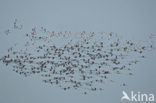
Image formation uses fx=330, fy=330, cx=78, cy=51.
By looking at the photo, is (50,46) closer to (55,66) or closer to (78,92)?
(55,66)

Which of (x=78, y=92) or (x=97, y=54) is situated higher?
(x=97, y=54)

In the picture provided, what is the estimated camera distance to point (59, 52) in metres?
12.7

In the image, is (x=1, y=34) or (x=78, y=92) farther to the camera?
(x=1, y=34)

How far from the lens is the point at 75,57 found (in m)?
12.6

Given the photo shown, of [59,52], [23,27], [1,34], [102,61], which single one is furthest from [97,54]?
[1,34]

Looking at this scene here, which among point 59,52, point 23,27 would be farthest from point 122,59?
point 23,27

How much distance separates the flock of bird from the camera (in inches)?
484

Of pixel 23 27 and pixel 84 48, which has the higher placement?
pixel 23 27

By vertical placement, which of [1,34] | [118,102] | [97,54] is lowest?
[118,102]

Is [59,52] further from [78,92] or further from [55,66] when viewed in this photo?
[78,92]

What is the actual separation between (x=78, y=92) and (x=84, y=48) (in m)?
1.68

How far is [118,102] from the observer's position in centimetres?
1222

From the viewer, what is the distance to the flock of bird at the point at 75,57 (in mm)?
12289

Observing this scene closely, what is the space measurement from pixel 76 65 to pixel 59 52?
0.83 metres
